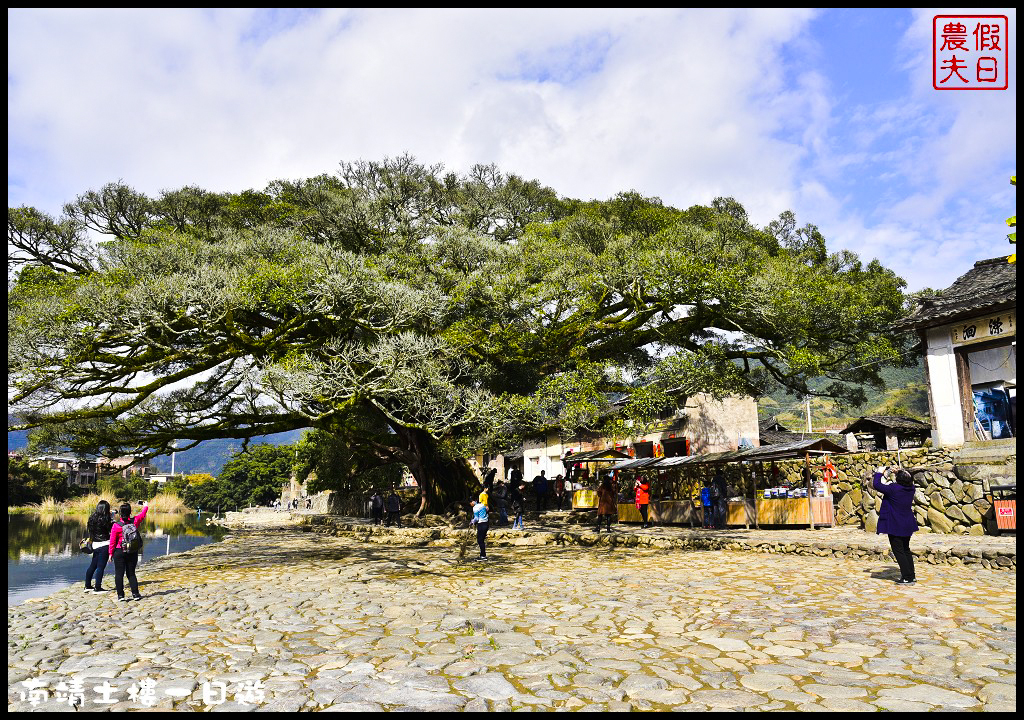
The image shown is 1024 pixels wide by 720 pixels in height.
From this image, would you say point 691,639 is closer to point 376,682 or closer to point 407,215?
point 376,682

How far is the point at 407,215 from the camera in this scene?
19859 mm

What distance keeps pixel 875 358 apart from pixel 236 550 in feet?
62.6

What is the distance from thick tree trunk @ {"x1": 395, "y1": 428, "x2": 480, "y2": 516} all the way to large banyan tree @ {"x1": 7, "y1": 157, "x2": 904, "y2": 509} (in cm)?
247

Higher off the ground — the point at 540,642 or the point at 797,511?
the point at 540,642

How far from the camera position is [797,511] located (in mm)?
18062

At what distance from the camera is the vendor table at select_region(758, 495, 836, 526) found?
1795 centimetres

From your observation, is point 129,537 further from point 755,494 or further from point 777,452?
point 755,494

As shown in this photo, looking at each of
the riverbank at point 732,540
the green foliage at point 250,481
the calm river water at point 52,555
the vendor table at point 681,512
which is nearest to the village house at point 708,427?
the vendor table at point 681,512

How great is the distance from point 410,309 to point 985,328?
13435mm

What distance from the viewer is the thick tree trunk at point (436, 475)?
2370 cm

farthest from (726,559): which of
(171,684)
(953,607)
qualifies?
(171,684)

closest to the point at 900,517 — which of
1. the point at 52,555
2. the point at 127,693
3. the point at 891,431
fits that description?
the point at 127,693

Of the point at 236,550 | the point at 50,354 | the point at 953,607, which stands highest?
the point at 50,354

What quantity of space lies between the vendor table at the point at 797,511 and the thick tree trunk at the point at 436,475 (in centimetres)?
1073
